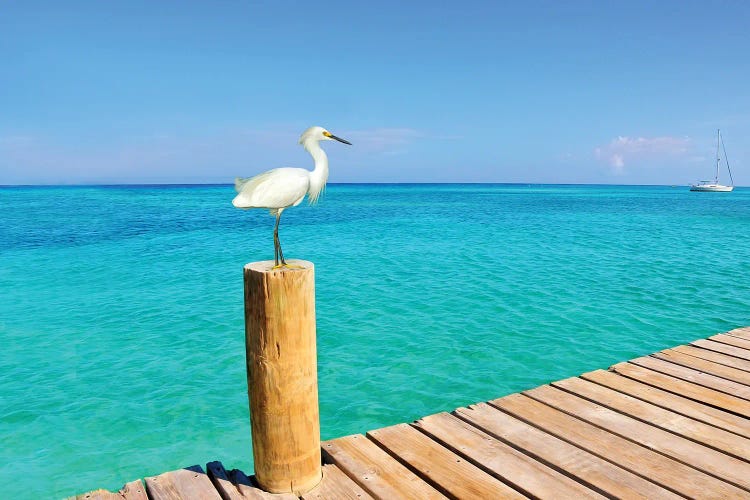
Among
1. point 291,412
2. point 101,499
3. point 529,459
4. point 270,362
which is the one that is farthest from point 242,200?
point 529,459

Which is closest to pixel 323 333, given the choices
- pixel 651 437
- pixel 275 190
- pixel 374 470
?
pixel 374 470

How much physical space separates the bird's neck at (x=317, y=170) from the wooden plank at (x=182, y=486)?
1932mm

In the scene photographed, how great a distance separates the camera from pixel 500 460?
10.4 feet

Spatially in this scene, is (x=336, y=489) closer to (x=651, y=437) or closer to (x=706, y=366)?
(x=651, y=437)

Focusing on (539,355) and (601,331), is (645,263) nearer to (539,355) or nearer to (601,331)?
(601,331)

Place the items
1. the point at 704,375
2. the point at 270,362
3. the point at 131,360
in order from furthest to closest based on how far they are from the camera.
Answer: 1. the point at 131,360
2. the point at 704,375
3. the point at 270,362

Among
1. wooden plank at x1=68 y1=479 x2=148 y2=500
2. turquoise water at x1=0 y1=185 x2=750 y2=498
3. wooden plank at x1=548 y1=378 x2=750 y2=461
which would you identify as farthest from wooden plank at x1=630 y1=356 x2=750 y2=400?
wooden plank at x1=68 y1=479 x2=148 y2=500

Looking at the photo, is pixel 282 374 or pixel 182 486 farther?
pixel 182 486

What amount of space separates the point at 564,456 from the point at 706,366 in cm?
265

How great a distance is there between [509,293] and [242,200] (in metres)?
11.2

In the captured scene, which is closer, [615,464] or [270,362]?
[270,362]

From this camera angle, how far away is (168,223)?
3375 centimetres

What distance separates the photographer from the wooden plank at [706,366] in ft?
14.7

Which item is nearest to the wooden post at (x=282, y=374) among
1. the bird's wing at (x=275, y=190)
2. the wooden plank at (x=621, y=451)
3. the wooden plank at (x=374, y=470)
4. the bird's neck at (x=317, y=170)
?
the wooden plank at (x=374, y=470)
